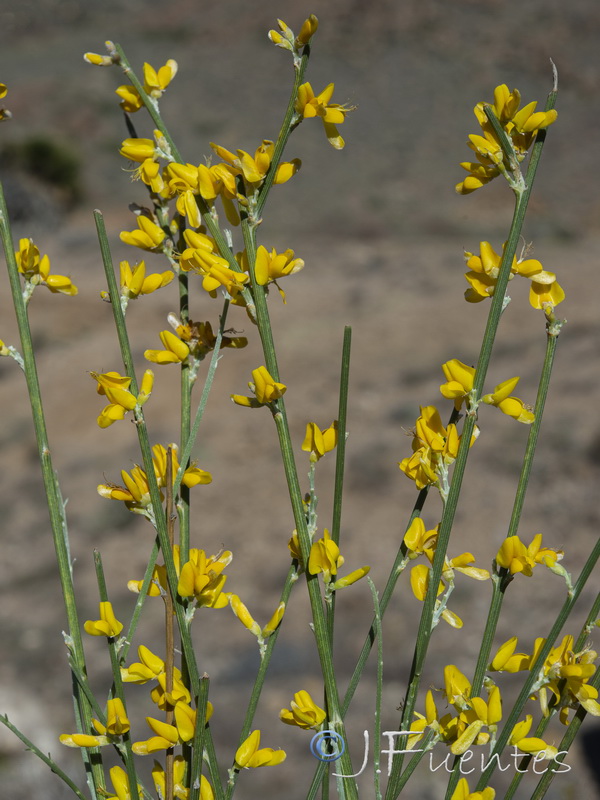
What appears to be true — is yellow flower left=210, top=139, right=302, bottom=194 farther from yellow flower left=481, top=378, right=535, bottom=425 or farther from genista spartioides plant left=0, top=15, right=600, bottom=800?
yellow flower left=481, top=378, right=535, bottom=425

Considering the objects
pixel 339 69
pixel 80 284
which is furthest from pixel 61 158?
pixel 339 69

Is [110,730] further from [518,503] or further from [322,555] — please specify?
[518,503]

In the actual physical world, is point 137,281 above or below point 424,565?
above

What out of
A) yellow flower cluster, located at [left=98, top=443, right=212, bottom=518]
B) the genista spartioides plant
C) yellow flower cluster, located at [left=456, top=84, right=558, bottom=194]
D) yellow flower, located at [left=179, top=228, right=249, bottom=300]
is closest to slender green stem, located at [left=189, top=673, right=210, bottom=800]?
the genista spartioides plant

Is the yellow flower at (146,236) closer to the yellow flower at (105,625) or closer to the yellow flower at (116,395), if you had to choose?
the yellow flower at (116,395)

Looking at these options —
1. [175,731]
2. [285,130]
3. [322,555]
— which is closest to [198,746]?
[175,731]

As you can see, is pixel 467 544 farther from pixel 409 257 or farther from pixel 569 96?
pixel 569 96
